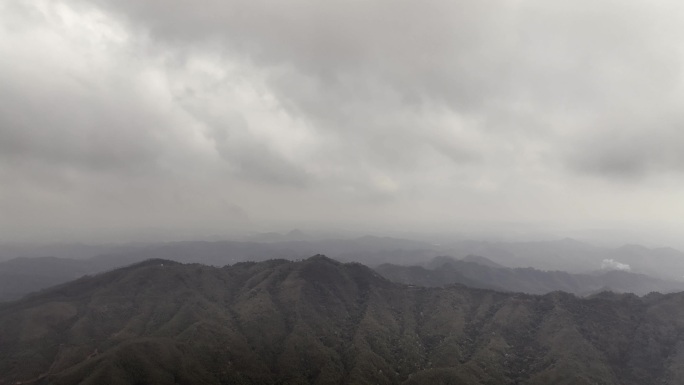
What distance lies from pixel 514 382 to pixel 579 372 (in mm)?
32491

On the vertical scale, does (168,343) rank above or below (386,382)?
above

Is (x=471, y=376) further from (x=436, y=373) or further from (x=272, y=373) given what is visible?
(x=272, y=373)

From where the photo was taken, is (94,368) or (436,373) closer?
(94,368)

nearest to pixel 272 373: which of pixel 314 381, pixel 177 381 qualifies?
pixel 314 381

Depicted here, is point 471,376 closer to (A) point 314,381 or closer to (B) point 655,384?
(A) point 314,381

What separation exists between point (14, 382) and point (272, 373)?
12384 centimetres

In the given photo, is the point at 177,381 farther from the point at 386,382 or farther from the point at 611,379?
the point at 611,379

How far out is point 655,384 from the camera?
642 ft

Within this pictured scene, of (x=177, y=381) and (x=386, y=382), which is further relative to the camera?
(x=386, y=382)

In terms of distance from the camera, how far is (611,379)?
636ft

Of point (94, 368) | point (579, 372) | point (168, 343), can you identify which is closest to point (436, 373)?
point (579, 372)

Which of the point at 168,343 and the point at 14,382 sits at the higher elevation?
the point at 168,343

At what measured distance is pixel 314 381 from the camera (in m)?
190

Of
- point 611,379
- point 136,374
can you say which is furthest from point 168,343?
point 611,379
